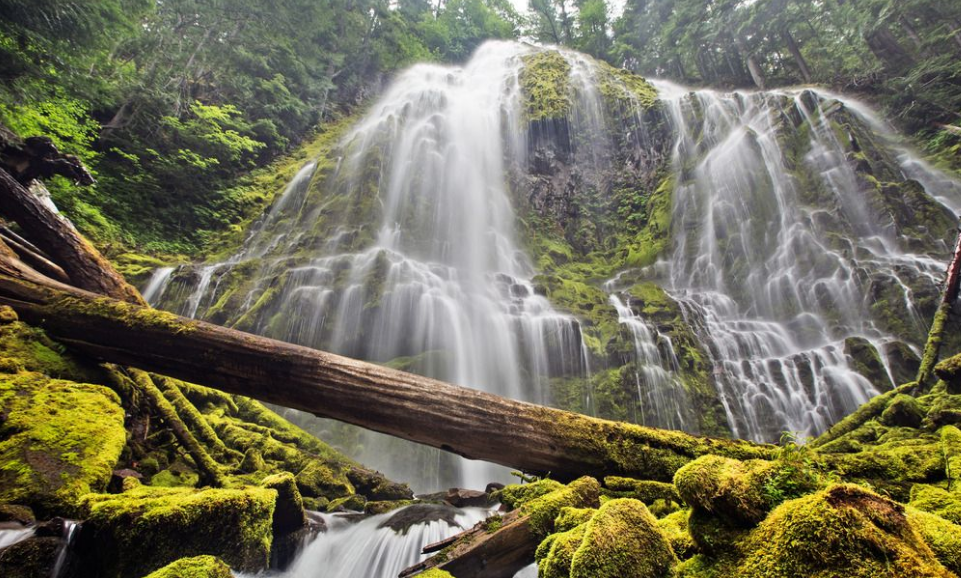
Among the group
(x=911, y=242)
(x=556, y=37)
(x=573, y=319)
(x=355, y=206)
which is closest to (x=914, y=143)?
(x=911, y=242)

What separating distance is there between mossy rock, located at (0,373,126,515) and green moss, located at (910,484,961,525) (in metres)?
5.04

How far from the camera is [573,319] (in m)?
12.0

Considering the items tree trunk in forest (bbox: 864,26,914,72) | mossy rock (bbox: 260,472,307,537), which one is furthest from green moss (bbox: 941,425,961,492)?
tree trunk in forest (bbox: 864,26,914,72)

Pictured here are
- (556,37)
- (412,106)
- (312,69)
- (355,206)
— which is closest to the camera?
(355,206)

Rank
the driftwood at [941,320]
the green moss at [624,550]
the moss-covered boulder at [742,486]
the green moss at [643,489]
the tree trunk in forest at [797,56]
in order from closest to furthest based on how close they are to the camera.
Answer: the moss-covered boulder at [742,486], the green moss at [624,550], the green moss at [643,489], the driftwood at [941,320], the tree trunk in forest at [797,56]

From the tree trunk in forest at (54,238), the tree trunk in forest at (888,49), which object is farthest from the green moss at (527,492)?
the tree trunk in forest at (888,49)

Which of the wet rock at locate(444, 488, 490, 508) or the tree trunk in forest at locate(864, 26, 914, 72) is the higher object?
the tree trunk in forest at locate(864, 26, 914, 72)

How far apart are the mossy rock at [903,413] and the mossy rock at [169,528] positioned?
6.64 meters

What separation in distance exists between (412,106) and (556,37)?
22.1 m

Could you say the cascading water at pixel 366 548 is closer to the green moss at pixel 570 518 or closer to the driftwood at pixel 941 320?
the green moss at pixel 570 518

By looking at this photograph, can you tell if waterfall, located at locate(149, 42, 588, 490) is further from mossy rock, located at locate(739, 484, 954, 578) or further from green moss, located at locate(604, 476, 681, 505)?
mossy rock, located at locate(739, 484, 954, 578)

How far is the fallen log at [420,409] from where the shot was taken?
121 inches

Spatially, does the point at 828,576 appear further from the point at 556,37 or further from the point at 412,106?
the point at 556,37

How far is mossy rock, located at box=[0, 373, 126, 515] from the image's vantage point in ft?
8.68
